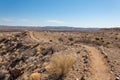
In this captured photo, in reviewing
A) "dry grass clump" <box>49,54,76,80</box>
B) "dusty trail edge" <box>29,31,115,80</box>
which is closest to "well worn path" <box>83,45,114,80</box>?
"dusty trail edge" <box>29,31,115,80</box>

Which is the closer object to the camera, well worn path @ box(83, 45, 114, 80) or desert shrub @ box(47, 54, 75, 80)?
well worn path @ box(83, 45, 114, 80)

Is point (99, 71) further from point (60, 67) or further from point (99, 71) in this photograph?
point (60, 67)

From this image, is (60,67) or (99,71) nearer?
(60,67)

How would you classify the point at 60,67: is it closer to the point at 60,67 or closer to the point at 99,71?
the point at 60,67

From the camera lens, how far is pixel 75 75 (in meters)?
11.7

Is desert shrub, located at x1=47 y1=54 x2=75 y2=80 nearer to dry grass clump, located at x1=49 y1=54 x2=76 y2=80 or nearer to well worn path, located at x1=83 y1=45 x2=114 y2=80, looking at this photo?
dry grass clump, located at x1=49 y1=54 x2=76 y2=80

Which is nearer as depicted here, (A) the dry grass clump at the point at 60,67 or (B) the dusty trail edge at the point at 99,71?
(B) the dusty trail edge at the point at 99,71

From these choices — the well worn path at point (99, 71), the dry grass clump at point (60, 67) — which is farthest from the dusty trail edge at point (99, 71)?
the dry grass clump at point (60, 67)

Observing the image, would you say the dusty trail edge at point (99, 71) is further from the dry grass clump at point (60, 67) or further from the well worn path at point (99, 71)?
the dry grass clump at point (60, 67)

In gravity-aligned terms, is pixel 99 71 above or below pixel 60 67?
below

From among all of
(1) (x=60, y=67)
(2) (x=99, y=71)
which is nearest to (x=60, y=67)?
(1) (x=60, y=67)

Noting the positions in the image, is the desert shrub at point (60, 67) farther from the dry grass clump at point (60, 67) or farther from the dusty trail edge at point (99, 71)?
the dusty trail edge at point (99, 71)

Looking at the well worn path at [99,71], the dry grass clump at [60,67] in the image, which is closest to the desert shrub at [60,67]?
the dry grass clump at [60,67]

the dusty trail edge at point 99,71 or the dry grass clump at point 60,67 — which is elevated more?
the dry grass clump at point 60,67
